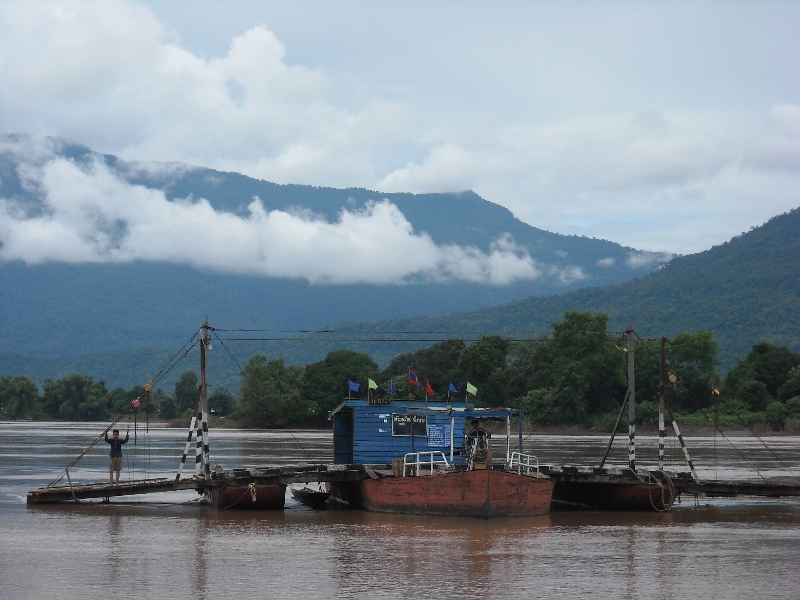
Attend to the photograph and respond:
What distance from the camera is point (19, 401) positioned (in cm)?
13875

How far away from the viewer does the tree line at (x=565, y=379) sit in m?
91.7

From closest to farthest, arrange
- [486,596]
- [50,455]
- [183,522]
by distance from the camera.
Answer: [486,596]
[183,522]
[50,455]

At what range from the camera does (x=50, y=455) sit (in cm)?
5688

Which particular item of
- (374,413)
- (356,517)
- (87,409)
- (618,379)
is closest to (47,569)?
(356,517)

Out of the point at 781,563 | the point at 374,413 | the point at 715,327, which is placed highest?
the point at 715,327

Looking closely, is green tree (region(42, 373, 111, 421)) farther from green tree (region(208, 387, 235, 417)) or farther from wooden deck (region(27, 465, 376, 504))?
wooden deck (region(27, 465, 376, 504))

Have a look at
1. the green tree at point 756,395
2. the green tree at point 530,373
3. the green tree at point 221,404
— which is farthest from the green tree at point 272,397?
the green tree at point 756,395

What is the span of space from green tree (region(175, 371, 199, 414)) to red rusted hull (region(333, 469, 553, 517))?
358 feet

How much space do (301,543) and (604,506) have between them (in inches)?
494

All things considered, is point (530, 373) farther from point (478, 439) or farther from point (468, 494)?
point (468, 494)

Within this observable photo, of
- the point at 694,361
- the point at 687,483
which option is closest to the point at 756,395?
the point at 694,361

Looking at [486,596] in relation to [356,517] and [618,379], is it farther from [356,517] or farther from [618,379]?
[618,379]

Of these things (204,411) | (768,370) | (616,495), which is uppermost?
(768,370)

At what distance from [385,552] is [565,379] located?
7673cm
